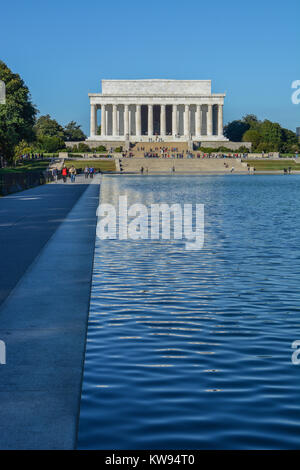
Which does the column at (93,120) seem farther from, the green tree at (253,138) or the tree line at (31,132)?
the green tree at (253,138)

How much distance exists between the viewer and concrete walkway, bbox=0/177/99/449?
5773 millimetres

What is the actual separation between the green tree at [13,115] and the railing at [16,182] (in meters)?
11.5

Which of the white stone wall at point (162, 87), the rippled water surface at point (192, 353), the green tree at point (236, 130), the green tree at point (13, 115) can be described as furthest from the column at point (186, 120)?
the rippled water surface at point (192, 353)

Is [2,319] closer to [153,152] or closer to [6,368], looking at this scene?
[6,368]

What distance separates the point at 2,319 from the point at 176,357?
2.40 meters

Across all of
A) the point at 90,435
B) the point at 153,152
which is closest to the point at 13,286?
the point at 90,435

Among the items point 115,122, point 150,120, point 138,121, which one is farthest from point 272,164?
point 115,122

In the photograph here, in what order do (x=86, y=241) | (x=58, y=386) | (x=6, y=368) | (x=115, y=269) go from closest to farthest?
1. (x=58, y=386)
2. (x=6, y=368)
3. (x=115, y=269)
4. (x=86, y=241)

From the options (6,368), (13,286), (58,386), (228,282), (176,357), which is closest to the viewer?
(58,386)

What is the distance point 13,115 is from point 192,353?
65.9 m

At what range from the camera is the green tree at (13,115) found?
6981 centimetres

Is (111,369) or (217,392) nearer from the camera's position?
(217,392)

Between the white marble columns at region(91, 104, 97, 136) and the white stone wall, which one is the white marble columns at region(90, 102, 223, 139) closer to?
the white marble columns at region(91, 104, 97, 136)

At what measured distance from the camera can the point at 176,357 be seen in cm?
870
